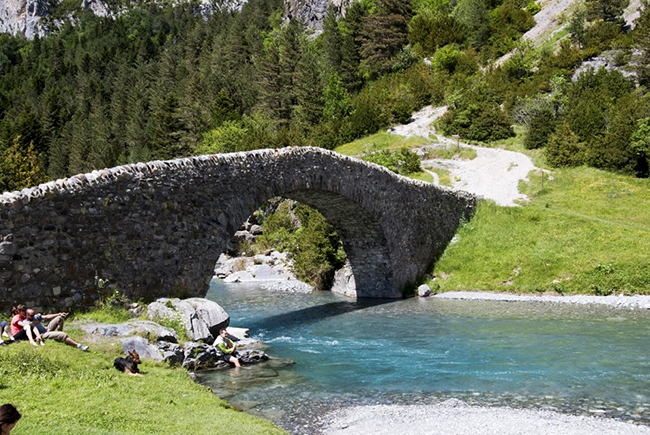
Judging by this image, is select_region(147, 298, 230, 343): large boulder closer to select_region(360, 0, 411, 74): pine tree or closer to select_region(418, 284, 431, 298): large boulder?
select_region(418, 284, 431, 298): large boulder

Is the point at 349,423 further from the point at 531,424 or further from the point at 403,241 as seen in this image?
the point at 403,241

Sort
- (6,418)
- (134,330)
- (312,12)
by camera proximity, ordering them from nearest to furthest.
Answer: (6,418)
(134,330)
(312,12)

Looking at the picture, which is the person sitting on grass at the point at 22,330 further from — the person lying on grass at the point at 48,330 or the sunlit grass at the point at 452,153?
the sunlit grass at the point at 452,153

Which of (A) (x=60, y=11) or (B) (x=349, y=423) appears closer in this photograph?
(B) (x=349, y=423)

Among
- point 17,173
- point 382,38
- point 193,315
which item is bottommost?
point 193,315

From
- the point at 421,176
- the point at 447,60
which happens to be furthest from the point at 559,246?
the point at 447,60

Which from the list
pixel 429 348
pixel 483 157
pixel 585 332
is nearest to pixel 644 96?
pixel 483 157

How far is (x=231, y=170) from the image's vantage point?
17641mm

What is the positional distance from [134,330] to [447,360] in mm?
7369

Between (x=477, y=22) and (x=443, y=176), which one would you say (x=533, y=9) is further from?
(x=443, y=176)

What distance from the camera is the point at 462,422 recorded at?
9492 mm

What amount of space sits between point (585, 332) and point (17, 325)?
47.7ft

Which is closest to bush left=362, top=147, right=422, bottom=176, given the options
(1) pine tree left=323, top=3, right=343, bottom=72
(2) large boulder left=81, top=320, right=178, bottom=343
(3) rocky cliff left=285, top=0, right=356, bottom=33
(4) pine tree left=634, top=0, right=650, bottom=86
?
(4) pine tree left=634, top=0, right=650, bottom=86

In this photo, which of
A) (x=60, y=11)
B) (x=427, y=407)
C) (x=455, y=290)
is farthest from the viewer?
(x=60, y=11)
